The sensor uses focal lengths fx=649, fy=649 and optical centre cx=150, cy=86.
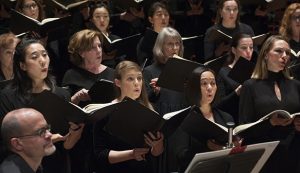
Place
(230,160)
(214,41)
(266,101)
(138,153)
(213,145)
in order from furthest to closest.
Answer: (214,41) < (266,101) < (213,145) < (138,153) < (230,160)

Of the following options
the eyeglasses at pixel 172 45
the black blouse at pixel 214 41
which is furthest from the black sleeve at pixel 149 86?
the black blouse at pixel 214 41

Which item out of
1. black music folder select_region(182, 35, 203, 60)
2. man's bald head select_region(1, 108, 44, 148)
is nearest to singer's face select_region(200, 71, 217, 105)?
black music folder select_region(182, 35, 203, 60)

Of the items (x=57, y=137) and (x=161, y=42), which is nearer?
(x=57, y=137)

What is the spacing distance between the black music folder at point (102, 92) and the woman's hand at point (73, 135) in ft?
1.16

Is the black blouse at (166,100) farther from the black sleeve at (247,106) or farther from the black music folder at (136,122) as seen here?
the black music folder at (136,122)

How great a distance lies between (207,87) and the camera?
3.86m

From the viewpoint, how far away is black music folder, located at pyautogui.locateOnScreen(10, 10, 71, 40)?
16.1ft

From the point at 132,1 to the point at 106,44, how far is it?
970 mm

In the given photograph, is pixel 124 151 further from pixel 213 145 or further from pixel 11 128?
pixel 11 128

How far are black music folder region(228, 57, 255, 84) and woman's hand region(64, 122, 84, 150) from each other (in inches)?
55.2

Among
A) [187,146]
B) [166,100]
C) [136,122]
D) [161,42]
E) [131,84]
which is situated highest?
[161,42]

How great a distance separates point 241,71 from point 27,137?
223cm

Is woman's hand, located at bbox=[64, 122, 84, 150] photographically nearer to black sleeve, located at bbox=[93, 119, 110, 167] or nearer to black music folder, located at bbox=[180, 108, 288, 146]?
black sleeve, located at bbox=[93, 119, 110, 167]

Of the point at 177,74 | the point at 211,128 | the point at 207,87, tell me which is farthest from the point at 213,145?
the point at 177,74
